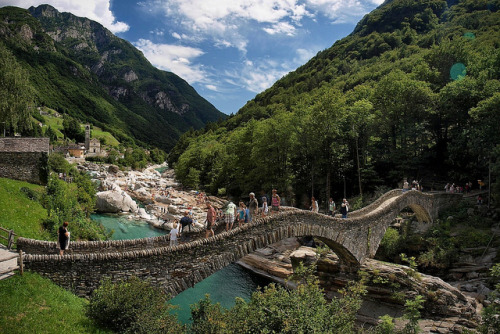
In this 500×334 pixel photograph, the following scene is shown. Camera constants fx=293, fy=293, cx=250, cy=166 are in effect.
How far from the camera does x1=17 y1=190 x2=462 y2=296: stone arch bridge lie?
408 inches

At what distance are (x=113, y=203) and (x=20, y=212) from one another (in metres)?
24.6

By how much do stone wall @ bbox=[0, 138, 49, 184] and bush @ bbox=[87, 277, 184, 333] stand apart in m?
20.6

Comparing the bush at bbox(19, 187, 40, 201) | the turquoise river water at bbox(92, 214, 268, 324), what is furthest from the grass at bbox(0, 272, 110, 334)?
the bush at bbox(19, 187, 40, 201)

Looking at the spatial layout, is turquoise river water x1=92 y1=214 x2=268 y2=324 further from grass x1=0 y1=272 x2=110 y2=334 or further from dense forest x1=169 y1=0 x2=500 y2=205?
dense forest x1=169 y1=0 x2=500 y2=205

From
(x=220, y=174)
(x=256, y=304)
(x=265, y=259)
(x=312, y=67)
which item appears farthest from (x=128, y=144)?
(x=256, y=304)

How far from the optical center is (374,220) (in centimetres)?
2283

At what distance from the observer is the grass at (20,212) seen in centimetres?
1688

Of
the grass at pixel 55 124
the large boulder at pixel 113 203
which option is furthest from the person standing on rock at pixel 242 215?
the grass at pixel 55 124

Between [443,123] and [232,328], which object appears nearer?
[232,328]

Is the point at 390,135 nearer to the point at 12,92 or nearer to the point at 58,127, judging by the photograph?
the point at 12,92

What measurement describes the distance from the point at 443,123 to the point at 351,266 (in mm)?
A: 31426

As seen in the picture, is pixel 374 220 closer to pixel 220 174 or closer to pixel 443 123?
pixel 443 123

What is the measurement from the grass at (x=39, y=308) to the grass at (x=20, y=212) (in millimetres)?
8387

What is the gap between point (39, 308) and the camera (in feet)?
29.7
